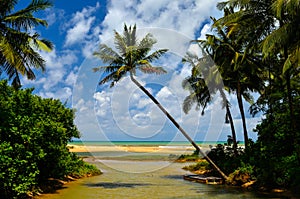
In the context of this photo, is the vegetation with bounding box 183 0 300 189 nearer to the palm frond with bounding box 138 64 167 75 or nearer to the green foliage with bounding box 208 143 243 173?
the green foliage with bounding box 208 143 243 173

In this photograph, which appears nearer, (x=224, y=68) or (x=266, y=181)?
(x=266, y=181)

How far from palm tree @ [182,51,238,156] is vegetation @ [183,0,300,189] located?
75 mm

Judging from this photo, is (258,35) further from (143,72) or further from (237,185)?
(237,185)

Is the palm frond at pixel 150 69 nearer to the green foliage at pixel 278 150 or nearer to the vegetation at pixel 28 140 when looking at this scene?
the vegetation at pixel 28 140

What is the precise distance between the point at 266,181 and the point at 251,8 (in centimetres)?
796

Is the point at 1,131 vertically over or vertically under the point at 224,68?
under

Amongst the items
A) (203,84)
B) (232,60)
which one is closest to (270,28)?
(232,60)

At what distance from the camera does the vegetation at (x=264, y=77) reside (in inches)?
512

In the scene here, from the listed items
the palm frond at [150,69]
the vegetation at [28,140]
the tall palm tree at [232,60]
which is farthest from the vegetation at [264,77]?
the vegetation at [28,140]

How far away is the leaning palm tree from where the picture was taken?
1842 cm

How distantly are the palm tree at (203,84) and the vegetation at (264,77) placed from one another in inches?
3.0

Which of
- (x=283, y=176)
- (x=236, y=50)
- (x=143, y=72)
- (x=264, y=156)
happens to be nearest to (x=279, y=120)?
(x=264, y=156)

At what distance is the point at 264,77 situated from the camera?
21547 millimetres

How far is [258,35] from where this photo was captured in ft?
48.5
